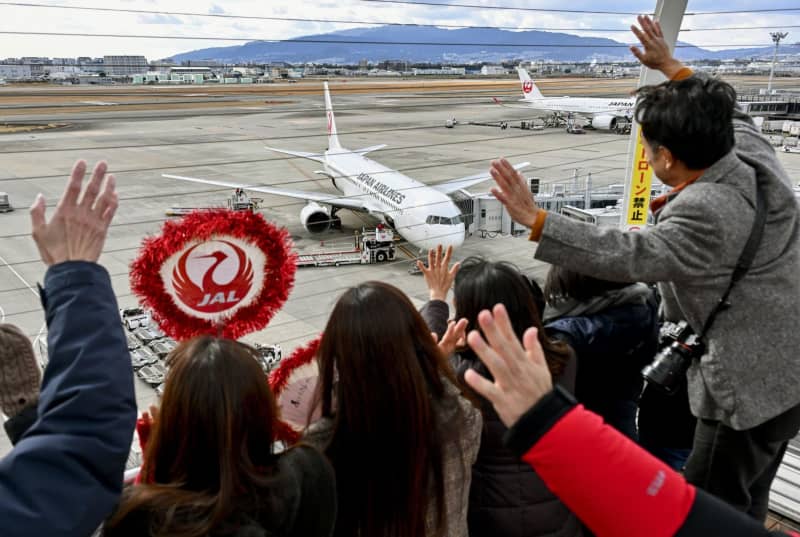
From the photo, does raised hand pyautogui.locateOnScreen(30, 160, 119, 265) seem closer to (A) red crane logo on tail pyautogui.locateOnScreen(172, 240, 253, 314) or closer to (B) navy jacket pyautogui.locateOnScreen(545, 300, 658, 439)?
(A) red crane logo on tail pyautogui.locateOnScreen(172, 240, 253, 314)

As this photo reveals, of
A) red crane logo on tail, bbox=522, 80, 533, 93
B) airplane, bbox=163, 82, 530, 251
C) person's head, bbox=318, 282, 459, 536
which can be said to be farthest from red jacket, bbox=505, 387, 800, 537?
red crane logo on tail, bbox=522, 80, 533, 93

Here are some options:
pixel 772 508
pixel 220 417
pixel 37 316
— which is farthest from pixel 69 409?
pixel 37 316

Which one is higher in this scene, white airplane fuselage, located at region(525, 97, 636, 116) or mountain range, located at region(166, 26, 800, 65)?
mountain range, located at region(166, 26, 800, 65)

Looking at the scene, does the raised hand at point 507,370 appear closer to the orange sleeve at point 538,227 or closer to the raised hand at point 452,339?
the orange sleeve at point 538,227

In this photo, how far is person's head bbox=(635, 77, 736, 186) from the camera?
1.47 m

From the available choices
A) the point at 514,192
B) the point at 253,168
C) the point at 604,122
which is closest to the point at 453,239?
the point at 514,192

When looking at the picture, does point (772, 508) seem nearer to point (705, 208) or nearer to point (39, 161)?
point (705, 208)

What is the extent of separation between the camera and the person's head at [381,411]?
1.42m

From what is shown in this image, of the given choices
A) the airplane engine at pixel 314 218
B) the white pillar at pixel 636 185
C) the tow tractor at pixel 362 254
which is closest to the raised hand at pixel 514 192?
the white pillar at pixel 636 185

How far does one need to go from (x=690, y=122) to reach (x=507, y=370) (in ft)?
3.42

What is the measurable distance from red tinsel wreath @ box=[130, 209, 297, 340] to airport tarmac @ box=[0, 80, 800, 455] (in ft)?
6.87

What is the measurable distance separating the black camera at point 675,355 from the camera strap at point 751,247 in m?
0.14

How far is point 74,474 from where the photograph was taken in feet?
2.79

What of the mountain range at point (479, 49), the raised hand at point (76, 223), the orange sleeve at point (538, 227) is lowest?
the orange sleeve at point (538, 227)
